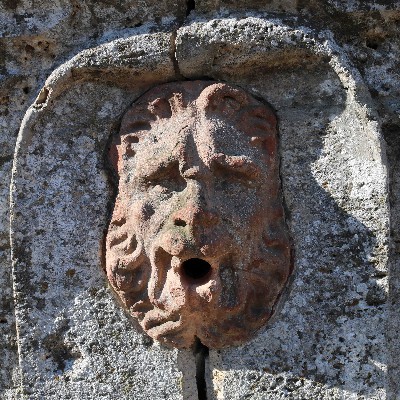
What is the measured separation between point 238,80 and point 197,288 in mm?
578

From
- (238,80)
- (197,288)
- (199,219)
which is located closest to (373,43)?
(238,80)

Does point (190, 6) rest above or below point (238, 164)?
above

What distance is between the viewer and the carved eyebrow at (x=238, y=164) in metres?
2.17

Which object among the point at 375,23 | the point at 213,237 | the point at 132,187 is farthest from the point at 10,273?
the point at 375,23

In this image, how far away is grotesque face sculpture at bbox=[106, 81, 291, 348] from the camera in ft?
7.01

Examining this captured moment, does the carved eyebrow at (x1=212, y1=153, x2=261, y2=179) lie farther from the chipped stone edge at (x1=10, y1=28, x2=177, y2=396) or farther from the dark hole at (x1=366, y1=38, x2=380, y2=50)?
the dark hole at (x1=366, y1=38, x2=380, y2=50)

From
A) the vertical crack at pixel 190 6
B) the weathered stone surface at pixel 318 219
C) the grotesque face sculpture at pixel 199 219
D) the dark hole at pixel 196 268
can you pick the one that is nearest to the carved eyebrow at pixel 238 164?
the grotesque face sculpture at pixel 199 219

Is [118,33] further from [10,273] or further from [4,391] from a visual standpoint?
[4,391]

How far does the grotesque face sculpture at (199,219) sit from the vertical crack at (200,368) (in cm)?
4

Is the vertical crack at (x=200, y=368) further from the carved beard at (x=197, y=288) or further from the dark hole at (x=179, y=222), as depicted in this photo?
the dark hole at (x=179, y=222)

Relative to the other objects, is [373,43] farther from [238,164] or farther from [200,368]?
[200,368]

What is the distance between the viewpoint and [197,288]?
6.98ft

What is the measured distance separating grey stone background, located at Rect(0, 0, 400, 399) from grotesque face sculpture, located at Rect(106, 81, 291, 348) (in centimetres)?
8

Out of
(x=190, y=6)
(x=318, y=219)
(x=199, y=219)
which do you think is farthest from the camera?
(x=190, y=6)
